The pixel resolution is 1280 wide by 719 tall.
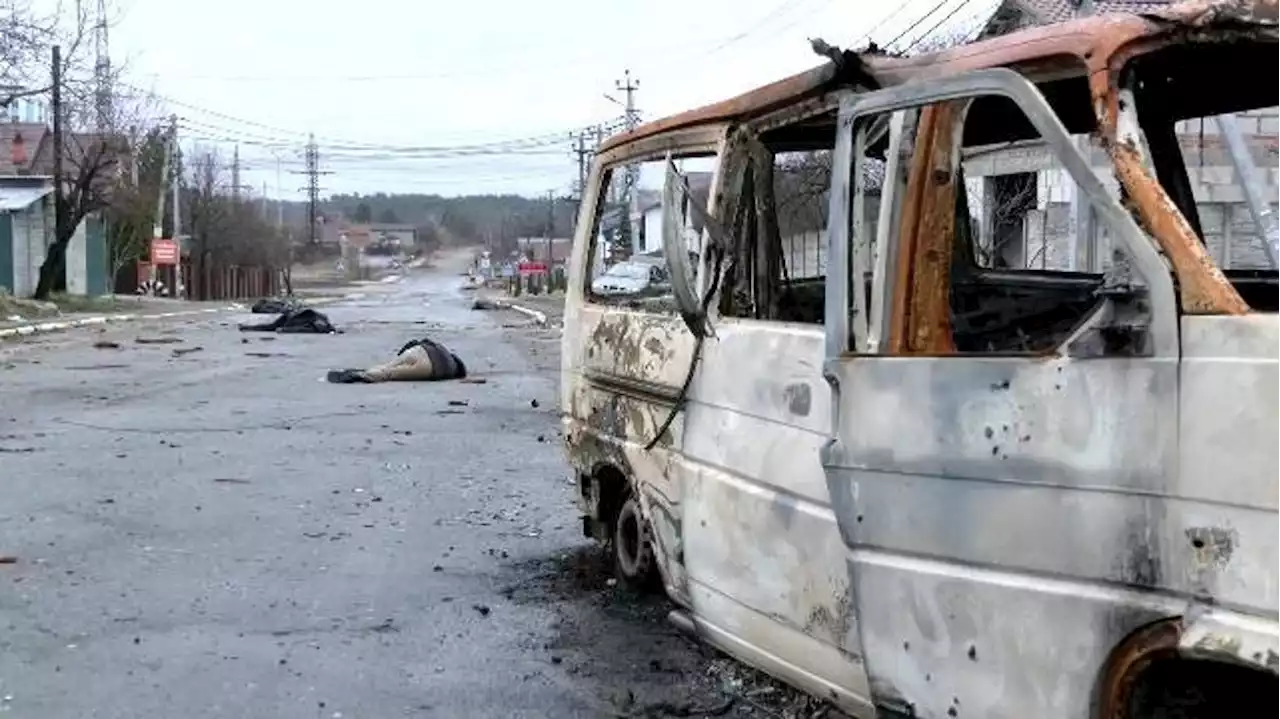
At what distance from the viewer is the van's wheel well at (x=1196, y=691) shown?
9.89 feet

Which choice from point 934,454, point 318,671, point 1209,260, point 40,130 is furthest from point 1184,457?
point 40,130

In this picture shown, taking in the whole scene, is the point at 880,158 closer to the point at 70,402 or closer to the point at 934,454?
the point at 934,454

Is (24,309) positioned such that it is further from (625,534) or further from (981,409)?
(981,409)

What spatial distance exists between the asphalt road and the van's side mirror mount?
1.41 meters

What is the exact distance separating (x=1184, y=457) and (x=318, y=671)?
367cm

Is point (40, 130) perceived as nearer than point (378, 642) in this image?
No

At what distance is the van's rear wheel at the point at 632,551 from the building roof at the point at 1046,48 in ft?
7.40

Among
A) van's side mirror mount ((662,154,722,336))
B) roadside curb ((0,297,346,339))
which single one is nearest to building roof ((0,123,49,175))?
roadside curb ((0,297,346,339))

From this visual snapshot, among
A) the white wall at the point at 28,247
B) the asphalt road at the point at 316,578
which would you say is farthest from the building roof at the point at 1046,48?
the white wall at the point at 28,247

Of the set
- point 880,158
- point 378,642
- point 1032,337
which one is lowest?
point 378,642

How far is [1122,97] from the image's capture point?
338 cm

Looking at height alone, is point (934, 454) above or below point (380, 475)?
above

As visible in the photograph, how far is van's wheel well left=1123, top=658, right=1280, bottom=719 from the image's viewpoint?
302cm

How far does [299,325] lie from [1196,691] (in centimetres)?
3115
